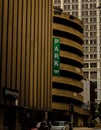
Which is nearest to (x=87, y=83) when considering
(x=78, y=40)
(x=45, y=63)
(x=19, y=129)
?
(x=78, y=40)

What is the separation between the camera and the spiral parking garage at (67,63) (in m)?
104

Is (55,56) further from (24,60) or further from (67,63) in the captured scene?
(67,63)

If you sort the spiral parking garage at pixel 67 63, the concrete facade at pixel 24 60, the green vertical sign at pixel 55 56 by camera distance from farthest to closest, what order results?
1. the spiral parking garage at pixel 67 63
2. the green vertical sign at pixel 55 56
3. the concrete facade at pixel 24 60

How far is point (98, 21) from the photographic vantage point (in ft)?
643

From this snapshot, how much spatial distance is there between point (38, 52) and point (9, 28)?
12416 mm

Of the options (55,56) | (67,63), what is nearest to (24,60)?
(55,56)

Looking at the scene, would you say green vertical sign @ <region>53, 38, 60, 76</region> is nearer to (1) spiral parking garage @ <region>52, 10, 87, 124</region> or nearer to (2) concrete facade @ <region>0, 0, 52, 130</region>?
(2) concrete facade @ <region>0, 0, 52, 130</region>

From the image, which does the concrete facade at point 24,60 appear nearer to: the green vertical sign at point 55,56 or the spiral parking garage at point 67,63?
the green vertical sign at point 55,56

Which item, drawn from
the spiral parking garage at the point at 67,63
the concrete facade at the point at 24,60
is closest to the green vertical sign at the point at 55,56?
the concrete facade at the point at 24,60

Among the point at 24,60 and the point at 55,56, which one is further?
the point at 55,56

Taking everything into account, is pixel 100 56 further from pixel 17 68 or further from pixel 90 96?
pixel 17 68

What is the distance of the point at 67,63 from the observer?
355 ft

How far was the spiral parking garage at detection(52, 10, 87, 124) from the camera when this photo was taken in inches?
4075

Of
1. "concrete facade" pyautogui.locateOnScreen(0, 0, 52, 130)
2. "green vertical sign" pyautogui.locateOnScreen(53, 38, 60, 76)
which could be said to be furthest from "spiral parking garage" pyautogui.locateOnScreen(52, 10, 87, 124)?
"concrete facade" pyautogui.locateOnScreen(0, 0, 52, 130)
